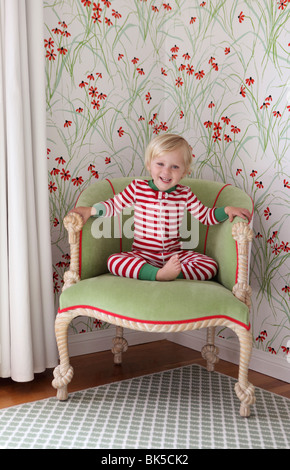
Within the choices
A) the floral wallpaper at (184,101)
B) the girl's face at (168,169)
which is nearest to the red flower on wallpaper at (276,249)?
the floral wallpaper at (184,101)

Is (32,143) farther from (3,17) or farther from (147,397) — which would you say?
(147,397)

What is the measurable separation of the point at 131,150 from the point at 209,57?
59cm

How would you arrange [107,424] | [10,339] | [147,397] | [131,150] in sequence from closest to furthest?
1. [107,424]
2. [147,397]
3. [10,339]
4. [131,150]

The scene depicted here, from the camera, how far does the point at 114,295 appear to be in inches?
72.9

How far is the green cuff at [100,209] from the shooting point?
213 cm

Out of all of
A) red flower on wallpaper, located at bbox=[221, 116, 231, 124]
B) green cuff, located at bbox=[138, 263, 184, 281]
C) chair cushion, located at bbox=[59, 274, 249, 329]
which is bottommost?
chair cushion, located at bbox=[59, 274, 249, 329]

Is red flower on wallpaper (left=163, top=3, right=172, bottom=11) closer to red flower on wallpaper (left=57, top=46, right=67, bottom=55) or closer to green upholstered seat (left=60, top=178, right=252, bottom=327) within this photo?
red flower on wallpaper (left=57, top=46, right=67, bottom=55)

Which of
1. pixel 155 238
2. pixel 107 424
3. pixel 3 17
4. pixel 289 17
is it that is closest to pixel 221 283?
pixel 155 238

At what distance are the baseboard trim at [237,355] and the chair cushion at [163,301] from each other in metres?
0.58

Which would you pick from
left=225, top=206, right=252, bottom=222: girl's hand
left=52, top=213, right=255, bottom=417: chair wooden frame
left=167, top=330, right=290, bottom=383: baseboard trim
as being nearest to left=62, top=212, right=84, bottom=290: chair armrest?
left=52, top=213, right=255, bottom=417: chair wooden frame

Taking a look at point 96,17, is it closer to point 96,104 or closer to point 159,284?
point 96,104

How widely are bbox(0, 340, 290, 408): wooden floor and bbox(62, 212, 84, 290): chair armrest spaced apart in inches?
17.9

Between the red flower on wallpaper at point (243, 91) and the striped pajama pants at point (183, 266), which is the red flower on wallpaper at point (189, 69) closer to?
the red flower on wallpaper at point (243, 91)

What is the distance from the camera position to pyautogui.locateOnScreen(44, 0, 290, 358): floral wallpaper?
2.28 meters
